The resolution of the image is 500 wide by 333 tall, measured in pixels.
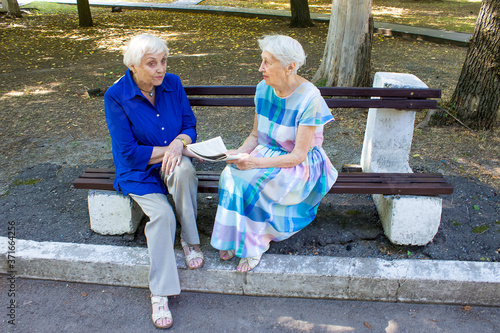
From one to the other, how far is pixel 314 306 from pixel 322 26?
11295mm

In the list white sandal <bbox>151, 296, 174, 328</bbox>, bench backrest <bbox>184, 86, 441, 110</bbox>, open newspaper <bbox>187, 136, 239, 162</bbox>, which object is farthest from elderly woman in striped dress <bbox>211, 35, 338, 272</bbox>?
bench backrest <bbox>184, 86, 441, 110</bbox>

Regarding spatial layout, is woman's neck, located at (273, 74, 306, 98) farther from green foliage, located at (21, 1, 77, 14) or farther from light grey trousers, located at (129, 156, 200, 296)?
green foliage, located at (21, 1, 77, 14)

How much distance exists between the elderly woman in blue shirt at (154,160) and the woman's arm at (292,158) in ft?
1.35

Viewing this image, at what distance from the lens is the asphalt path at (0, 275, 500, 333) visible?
2508mm

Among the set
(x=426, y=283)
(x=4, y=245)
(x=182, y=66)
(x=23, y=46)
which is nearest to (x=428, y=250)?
(x=426, y=283)

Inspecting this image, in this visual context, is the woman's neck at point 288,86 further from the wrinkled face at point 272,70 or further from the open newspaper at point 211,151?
the open newspaper at point 211,151

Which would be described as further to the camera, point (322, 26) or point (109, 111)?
point (322, 26)

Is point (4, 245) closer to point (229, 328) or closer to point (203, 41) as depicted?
point (229, 328)

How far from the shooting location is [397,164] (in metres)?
3.59

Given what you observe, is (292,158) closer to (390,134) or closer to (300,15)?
(390,134)

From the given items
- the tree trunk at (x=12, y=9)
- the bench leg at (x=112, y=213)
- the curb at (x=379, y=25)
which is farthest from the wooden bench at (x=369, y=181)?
the tree trunk at (x=12, y=9)

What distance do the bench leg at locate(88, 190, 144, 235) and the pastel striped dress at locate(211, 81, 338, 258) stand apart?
73 centimetres

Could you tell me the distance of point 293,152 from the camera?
273 cm

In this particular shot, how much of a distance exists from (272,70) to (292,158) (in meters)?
0.58
